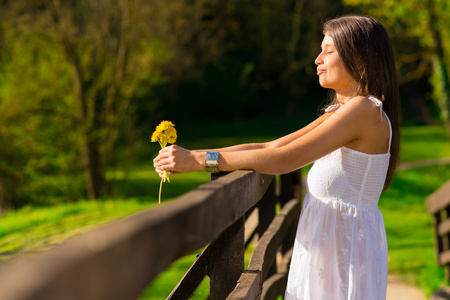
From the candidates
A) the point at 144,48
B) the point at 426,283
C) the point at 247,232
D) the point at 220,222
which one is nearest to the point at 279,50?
the point at 144,48

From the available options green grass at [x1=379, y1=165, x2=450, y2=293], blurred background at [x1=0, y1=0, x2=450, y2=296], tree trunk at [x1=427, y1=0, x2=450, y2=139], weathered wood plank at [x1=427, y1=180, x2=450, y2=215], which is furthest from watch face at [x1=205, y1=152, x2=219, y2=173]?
tree trunk at [x1=427, y1=0, x2=450, y2=139]

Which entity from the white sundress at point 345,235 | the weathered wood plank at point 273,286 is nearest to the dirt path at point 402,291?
the weathered wood plank at point 273,286

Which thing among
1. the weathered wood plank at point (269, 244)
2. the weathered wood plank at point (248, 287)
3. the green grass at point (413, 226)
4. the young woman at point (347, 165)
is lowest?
the green grass at point (413, 226)

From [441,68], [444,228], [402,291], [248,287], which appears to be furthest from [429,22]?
[248,287]

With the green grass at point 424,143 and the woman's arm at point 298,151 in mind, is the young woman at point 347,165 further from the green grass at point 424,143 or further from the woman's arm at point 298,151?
the green grass at point 424,143

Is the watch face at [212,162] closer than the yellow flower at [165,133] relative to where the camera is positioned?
Yes

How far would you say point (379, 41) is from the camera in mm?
2354

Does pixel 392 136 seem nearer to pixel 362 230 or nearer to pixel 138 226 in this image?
pixel 362 230

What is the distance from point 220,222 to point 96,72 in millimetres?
13018

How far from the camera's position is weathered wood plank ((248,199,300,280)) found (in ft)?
8.14

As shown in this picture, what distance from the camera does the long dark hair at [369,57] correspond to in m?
2.34

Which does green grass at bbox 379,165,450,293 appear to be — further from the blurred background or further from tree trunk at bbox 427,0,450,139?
tree trunk at bbox 427,0,450,139

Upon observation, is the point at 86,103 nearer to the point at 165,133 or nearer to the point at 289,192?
the point at 289,192

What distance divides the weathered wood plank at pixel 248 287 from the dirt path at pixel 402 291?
3730mm
